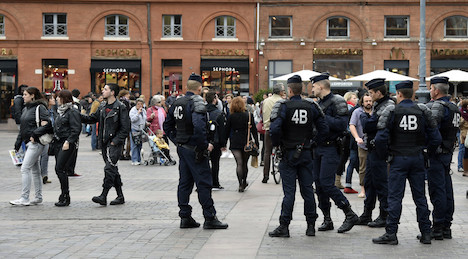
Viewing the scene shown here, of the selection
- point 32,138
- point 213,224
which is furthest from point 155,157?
point 213,224

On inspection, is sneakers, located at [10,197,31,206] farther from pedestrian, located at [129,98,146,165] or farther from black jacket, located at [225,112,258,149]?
pedestrian, located at [129,98,146,165]

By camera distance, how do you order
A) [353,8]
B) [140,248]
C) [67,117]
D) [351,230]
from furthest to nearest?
[353,8], [67,117], [351,230], [140,248]

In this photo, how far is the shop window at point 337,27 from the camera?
4009cm

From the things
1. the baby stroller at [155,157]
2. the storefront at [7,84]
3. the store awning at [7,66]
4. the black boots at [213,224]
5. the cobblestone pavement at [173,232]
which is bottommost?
the cobblestone pavement at [173,232]

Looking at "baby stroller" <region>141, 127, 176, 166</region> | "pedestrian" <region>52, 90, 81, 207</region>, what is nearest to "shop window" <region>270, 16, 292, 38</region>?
"baby stroller" <region>141, 127, 176, 166</region>

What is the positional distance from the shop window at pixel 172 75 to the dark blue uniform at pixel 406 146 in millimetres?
32379

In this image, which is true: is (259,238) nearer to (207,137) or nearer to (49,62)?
(207,137)

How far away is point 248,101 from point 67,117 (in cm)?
880

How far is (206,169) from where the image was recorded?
31.0 feet

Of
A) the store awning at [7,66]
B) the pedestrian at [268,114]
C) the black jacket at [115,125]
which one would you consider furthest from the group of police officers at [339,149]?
the store awning at [7,66]

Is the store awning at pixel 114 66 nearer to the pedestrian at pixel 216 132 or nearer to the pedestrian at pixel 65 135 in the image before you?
the pedestrian at pixel 216 132

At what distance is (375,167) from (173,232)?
2724mm

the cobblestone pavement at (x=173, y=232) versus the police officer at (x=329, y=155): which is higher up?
the police officer at (x=329, y=155)

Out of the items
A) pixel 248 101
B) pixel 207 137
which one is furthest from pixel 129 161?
pixel 207 137
